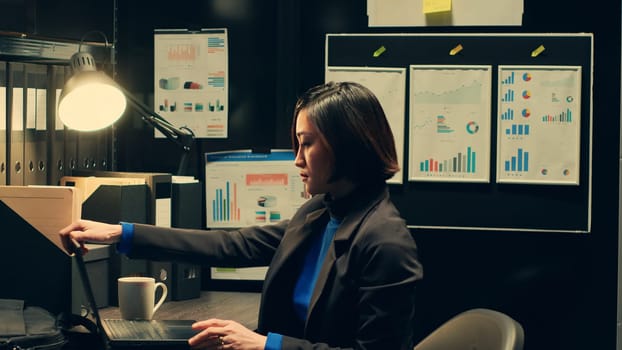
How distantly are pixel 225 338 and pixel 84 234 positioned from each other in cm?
43

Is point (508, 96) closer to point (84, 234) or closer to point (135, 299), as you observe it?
point (135, 299)

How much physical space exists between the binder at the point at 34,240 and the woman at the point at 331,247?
21 centimetres

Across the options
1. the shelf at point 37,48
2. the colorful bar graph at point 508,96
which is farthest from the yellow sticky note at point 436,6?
the shelf at point 37,48

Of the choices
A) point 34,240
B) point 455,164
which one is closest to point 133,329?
point 34,240

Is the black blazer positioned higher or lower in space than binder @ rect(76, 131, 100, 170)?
lower

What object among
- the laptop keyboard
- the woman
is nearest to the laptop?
the laptop keyboard

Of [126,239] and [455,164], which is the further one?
[455,164]

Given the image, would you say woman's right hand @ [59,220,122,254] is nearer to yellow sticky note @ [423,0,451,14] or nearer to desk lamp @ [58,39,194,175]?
desk lamp @ [58,39,194,175]

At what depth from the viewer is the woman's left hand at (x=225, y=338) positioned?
5.45 ft

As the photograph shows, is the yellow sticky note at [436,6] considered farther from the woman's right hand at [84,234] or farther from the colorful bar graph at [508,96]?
the woman's right hand at [84,234]

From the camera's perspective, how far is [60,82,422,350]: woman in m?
1.66

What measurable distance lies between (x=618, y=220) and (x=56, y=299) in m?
1.75

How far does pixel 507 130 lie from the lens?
2.93m

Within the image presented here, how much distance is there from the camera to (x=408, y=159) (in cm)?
298
